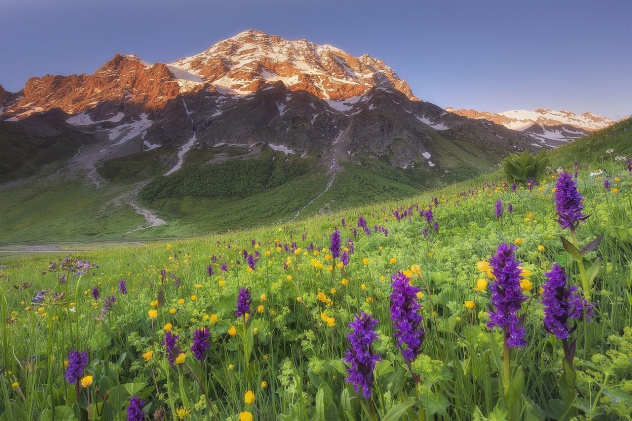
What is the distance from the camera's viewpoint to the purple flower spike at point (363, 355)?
141cm

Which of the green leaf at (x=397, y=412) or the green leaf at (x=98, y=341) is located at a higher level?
the green leaf at (x=397, y=412)

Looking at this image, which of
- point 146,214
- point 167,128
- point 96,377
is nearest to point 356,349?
point 96,377

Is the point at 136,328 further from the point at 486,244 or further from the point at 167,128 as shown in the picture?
the point at 167,128

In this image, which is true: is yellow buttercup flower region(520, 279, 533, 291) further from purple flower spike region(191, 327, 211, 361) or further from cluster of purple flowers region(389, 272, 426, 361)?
purple flower spike region(191, 327, 211, 361)

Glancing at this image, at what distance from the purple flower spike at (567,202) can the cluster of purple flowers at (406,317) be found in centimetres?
146

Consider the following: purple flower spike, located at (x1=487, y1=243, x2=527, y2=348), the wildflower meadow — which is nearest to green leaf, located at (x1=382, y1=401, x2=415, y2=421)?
the wildflower meadow

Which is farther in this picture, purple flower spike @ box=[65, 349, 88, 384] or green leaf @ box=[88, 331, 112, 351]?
green leaf @ box=[88, 331, 112, 351]

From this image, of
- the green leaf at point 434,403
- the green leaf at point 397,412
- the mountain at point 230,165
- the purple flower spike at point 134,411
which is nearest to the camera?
the green leaf at point 397,412

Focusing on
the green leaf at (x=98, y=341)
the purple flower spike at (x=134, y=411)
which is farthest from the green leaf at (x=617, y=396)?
the green leaf at (x=98, y=341)

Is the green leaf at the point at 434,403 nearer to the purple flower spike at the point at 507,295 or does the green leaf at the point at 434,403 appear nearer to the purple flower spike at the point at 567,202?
the purple flower spike at the point at 507,295

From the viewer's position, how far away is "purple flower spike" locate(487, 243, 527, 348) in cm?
135

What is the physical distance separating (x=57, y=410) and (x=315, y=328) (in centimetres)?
190

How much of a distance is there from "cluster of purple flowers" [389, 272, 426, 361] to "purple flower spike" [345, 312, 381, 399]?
0.40ft

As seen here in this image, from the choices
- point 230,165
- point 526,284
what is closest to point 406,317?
point 526,284
